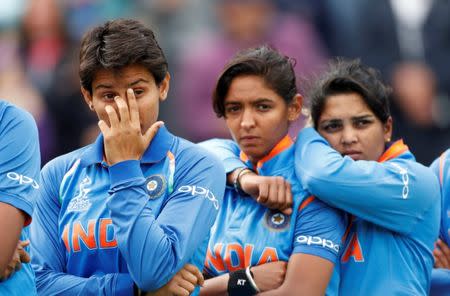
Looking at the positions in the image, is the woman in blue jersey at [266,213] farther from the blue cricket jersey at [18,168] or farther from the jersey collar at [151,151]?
the blue cricket jersey at [18,168]

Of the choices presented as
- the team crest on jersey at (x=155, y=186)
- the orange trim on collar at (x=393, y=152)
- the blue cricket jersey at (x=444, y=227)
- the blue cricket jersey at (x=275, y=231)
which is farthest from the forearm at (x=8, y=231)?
the blue cricket jersey at (x=444, y=227)

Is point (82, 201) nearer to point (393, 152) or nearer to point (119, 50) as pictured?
point (119, 50)

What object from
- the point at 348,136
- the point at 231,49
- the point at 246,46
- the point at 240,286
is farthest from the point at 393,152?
the point at 231,49

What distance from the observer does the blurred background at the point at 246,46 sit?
9273 mm

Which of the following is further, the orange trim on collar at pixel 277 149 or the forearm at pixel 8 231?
the orange trim on collar at pixel 277 149

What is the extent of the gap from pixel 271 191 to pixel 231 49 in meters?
4.85

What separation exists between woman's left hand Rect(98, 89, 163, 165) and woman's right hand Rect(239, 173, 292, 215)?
768 millimetres

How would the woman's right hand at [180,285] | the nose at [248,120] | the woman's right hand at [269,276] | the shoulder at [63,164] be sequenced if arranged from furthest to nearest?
the nose at [248,120]
the woman's right hand at [269,276]
the shoulder at [63,164]
the woman's right hand at [180,285]

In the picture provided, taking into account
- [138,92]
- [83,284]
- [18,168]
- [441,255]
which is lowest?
[83,284]

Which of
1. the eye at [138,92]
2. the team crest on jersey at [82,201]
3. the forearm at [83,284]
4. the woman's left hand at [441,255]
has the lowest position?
the forearm at [83,284]

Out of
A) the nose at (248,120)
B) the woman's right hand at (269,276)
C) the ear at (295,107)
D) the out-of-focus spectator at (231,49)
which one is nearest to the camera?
the woman's right hand at (269,276)

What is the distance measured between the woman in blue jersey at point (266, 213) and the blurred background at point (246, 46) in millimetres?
3809

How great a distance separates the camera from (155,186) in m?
4.45

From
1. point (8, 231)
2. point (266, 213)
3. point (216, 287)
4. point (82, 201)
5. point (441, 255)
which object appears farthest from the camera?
point (441, 255)
